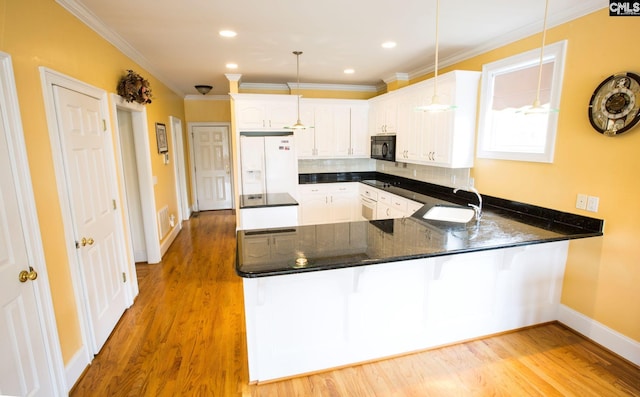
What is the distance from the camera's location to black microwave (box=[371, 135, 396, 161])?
4656 millimetres

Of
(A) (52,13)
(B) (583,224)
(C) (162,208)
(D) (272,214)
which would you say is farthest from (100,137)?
(B) (583,224)

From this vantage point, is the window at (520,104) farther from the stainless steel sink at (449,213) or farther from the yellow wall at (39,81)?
the yellow wall at (39,81)

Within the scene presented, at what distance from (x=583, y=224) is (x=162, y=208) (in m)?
4.86

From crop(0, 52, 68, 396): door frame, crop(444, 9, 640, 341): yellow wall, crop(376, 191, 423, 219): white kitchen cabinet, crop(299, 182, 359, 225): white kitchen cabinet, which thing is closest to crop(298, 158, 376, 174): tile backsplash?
crop(299, 182, 359, 225): white kitchen cabinet

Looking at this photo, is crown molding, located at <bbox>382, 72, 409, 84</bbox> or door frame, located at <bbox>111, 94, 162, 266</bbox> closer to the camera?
door frame, located at <bbox>111, 94, 162, 266</bbox>

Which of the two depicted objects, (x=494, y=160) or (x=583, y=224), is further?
(x=494, y=160)

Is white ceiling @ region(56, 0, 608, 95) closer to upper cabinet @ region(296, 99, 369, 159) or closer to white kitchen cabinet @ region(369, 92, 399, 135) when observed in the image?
white kitchen cabinet @ region(369, 92, 399, 135)

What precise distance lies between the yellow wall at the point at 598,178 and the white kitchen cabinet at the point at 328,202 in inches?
121

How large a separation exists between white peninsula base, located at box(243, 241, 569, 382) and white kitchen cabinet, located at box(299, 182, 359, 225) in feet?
10.5

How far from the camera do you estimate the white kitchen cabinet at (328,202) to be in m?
5.29

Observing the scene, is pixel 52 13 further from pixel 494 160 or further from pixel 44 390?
pixel 494 160

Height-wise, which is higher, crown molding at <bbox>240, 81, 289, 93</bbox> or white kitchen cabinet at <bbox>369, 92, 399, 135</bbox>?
crown molding at <bbox>240, 81, 289, 93</bbox>

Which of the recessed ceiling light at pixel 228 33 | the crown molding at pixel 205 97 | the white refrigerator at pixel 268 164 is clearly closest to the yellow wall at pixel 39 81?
the recessed ceiling light at pixel 228 33

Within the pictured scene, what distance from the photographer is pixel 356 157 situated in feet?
18.2
